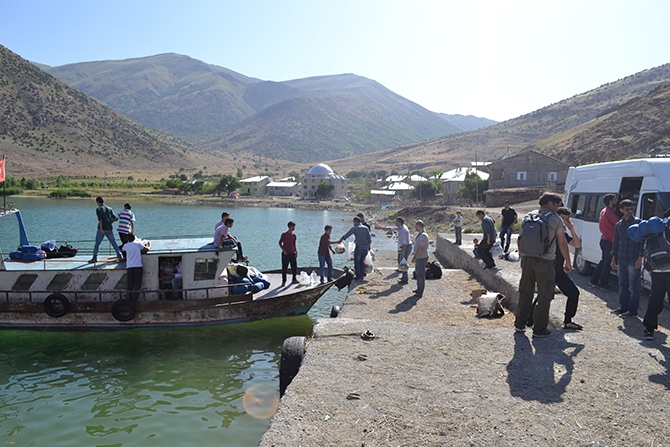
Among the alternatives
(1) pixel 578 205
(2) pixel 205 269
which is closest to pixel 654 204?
(1) pixel 578 205

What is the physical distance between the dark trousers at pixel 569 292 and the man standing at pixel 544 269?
23.6 inches

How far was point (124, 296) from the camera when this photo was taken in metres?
Answer: 13.8

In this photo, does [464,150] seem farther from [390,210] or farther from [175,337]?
[175,337]

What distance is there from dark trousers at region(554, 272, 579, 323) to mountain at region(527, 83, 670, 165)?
200 feet

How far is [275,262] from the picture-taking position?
29.4 m

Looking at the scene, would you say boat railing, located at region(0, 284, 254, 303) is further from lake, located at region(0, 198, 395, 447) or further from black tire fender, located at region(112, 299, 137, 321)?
lake, located at region(0, 198, 395, 447)

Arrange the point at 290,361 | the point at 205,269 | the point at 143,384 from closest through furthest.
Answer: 1. the point at 290,361
2. the point at 143,384
3. the point at 205,269

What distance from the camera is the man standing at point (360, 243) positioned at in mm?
15055

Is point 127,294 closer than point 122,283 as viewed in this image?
Yes

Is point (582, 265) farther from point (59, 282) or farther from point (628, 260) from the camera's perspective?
point (59, 282)

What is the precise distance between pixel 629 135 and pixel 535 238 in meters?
77.5

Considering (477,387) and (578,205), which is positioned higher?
(578,205)

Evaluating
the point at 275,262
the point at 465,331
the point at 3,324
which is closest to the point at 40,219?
the point at 275,262

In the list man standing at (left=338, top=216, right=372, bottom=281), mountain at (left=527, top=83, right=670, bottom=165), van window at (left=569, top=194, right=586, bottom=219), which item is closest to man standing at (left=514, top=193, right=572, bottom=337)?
van window at (left=569, top=194, right=586, bottom=219)
